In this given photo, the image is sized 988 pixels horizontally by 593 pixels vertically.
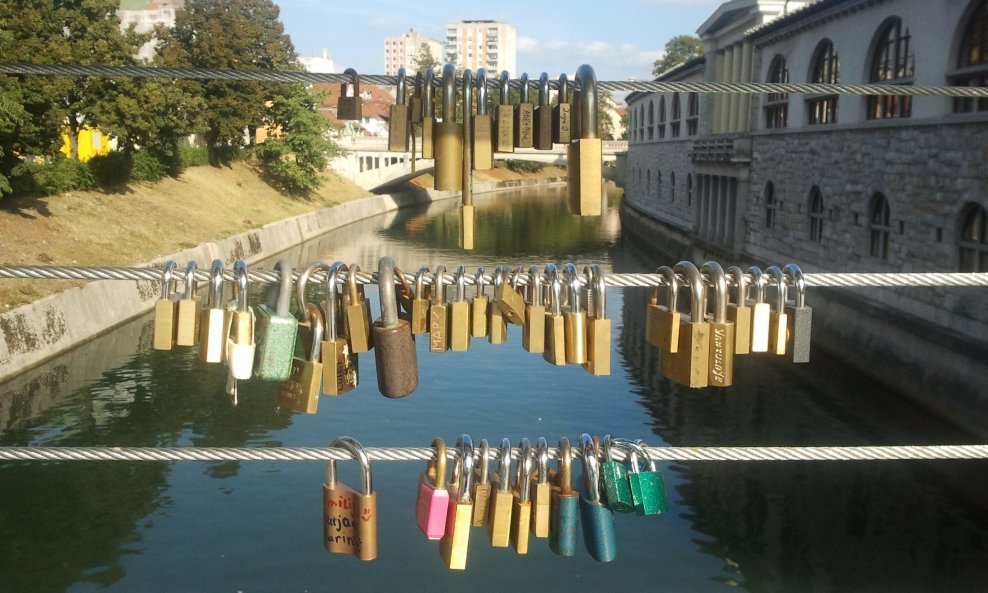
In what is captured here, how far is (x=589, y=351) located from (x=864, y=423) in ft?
54.1

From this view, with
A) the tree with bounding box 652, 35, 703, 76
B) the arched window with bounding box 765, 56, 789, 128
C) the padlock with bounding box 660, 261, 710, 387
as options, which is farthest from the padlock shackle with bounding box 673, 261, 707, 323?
the tree with bounding box 652, 35, 703, 76

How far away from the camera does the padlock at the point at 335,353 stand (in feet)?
16.7

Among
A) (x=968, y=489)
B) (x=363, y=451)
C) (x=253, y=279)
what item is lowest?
(x=968, y=489)

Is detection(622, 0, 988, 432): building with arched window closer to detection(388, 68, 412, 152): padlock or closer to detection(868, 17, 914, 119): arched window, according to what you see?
detection(868, 17, 914, 119): arched window

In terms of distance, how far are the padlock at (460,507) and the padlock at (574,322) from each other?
77 centimetres

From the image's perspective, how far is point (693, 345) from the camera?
16.7 ft

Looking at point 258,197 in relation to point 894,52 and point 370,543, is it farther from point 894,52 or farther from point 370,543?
point 370,543

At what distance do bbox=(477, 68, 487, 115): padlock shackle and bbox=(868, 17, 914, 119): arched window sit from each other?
20158 millimetres

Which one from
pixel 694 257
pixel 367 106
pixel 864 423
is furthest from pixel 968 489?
pixel 367 106

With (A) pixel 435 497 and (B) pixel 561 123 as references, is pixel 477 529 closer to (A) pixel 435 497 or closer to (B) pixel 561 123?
(B) pixel 561 123

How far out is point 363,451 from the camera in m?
4.58

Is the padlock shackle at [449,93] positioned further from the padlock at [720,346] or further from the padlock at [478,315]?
the padlock at [720,346]

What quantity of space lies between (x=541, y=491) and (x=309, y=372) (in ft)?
4.24

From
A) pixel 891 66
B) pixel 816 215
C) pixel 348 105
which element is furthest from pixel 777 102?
pixel 348 105
